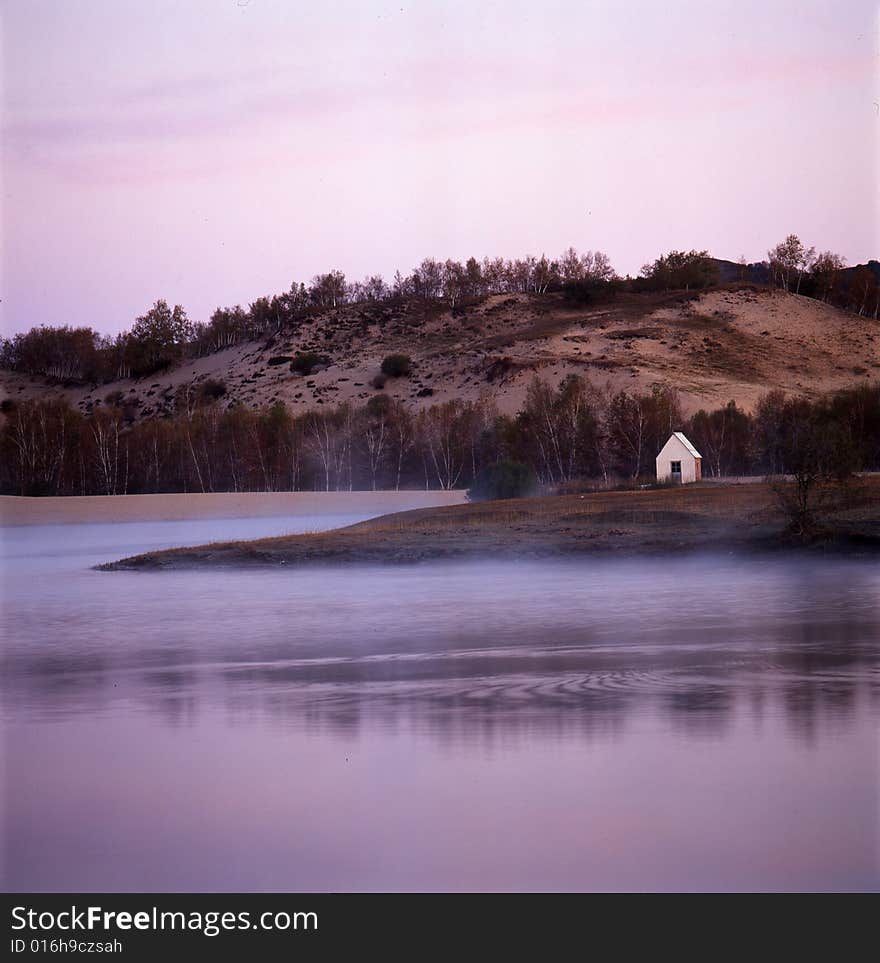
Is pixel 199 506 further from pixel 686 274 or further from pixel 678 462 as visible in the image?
pixel 686 274

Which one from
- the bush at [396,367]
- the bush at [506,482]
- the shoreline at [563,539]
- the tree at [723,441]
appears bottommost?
the shoreline at [563,539]

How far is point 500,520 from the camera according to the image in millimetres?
26406

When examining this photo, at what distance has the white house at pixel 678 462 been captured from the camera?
141ft

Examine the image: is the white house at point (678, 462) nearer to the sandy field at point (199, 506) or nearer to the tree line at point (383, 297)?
the sandy field at point (199, 506)

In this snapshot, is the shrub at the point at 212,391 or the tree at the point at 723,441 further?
the shrub at the point at 212,391

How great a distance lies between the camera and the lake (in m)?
5.68

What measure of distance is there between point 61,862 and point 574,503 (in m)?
24.6

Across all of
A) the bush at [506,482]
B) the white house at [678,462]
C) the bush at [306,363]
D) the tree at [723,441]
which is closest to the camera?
the bush at [506,482]

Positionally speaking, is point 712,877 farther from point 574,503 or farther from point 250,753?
Result: point 574,503

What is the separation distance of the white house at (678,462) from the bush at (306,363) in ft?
189

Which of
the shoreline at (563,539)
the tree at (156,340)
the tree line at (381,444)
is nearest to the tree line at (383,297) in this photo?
the tree at (156,340)

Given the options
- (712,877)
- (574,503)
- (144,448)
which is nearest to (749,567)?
(574,503)

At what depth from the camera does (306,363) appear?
323 ft

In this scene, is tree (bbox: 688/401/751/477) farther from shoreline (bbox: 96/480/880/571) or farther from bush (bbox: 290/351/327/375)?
bush (bbox: 290/351/327/375)
